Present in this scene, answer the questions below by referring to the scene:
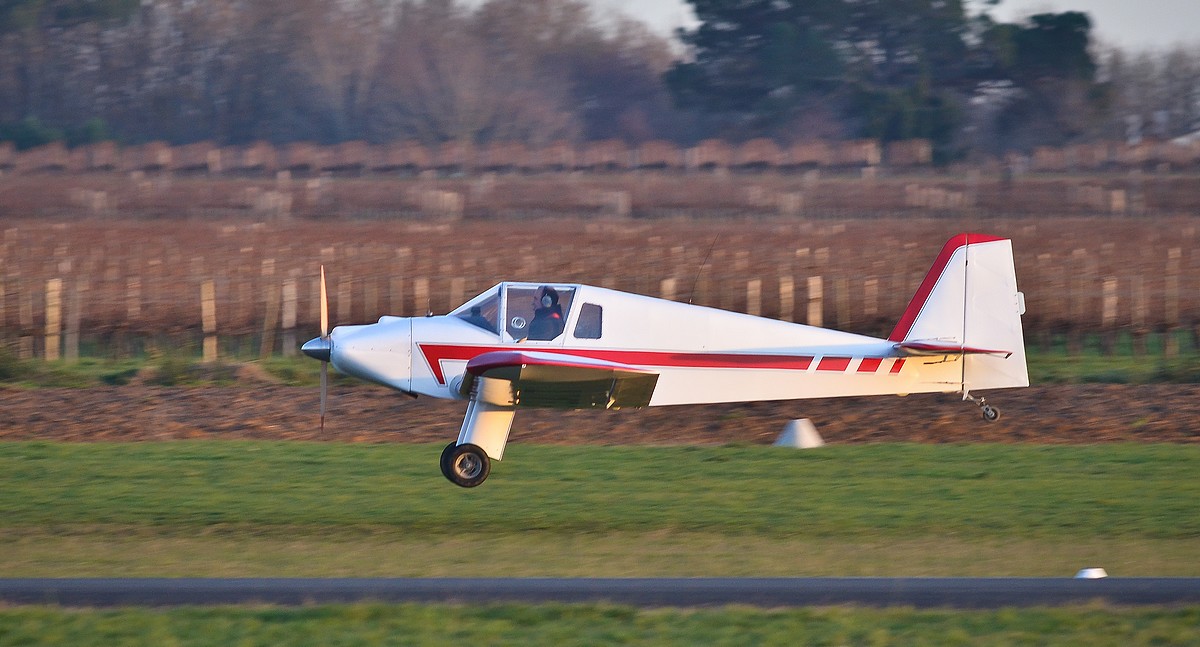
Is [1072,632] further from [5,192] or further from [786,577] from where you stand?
[5,192]

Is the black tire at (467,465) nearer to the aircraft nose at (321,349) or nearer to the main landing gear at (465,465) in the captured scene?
the main landing gear at (465,465)

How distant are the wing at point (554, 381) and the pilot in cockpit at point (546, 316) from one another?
0.25 metres

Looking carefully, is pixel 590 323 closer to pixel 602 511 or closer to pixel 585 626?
pixel 602 511

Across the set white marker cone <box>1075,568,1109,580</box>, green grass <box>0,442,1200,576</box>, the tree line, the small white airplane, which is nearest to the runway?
white marker cone <box>1075,568,1109,580</box>

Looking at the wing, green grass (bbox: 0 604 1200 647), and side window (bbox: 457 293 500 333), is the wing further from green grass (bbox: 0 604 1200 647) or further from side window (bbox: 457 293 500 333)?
green grass (bbox: 0 604 1200 647)

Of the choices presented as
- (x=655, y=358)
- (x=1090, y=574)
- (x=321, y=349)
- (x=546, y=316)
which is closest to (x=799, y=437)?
(x=655, y=358)

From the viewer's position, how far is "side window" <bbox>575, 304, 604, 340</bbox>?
44.8 ft

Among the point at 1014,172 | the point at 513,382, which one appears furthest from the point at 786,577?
the point at 1014,172

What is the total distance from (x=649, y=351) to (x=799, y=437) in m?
4.52

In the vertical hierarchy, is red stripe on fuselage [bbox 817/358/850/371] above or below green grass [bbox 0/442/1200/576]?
above

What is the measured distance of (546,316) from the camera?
13656mm

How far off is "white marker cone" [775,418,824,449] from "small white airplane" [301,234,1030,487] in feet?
10.7

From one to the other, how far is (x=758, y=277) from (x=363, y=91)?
7100cm

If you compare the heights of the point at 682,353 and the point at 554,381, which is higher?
the point at 682,353
